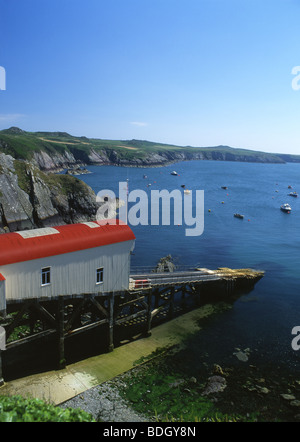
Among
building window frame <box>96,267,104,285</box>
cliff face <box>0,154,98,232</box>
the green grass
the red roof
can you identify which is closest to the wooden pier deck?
building window frame <box>96,267,104,285</box>

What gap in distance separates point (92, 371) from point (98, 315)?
708 cm

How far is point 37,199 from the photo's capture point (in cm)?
7056

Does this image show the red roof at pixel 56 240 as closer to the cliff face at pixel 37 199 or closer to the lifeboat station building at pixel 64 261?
the lifeboat station building at pixel 64 261

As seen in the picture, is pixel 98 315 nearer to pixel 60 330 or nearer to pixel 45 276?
pixel 60 330

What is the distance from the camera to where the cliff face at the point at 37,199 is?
212 feet

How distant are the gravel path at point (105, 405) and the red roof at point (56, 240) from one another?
1111cm

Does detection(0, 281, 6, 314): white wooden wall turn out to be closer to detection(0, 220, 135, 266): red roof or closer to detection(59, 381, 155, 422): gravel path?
detection(0, 220, 135, 266): red roof

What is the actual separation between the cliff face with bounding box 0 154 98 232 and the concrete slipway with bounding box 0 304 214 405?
3697 centimetres

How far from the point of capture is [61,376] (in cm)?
2605

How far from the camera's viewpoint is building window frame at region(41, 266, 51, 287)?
25423 millimetres

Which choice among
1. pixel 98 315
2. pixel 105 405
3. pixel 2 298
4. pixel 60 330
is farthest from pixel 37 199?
pixel 105 405
